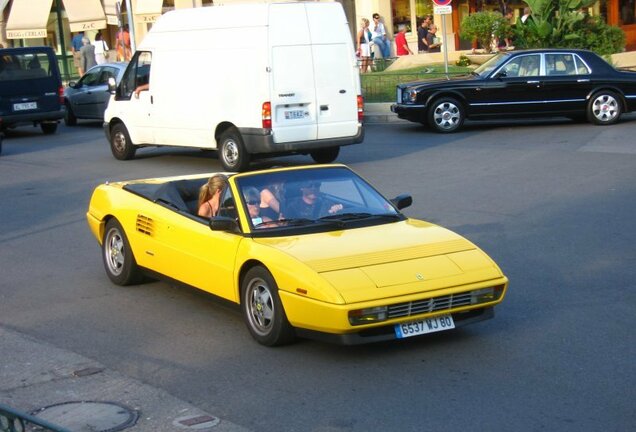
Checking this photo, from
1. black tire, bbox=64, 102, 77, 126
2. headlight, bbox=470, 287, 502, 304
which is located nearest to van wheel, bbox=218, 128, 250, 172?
headlight, bbox=470, 287, 502, 304

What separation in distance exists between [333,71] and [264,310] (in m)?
9.82

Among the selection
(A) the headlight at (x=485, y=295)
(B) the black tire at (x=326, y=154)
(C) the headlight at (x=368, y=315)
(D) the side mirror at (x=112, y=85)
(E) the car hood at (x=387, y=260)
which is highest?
(D) the side mirror at (x=112, y=85)

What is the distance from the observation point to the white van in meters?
16.6

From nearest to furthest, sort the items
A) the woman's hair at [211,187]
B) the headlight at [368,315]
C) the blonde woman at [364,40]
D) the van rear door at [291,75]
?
the headlight at [368,315] → the woman's hair at [211,187] → the van rear door at [291,75] → the blonde woman at [364,40]

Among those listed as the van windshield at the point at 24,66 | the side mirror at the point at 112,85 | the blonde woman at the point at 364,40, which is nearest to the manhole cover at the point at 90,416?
the side mirror at the point at 112,85

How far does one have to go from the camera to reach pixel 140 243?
951 cm

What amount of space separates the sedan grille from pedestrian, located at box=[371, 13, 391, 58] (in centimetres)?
2742

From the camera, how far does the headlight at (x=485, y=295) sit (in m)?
7.53

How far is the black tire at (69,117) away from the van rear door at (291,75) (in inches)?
460

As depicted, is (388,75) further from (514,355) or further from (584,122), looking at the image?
(514,355)

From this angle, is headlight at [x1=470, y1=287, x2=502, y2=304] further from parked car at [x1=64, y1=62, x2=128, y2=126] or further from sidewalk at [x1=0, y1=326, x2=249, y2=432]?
parked car at [x1=64, y1=62, x2=128, y2=126]

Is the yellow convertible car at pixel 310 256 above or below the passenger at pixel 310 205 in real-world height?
below

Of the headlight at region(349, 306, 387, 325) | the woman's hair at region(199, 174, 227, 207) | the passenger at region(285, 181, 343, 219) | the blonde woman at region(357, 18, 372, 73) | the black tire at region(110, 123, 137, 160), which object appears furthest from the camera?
the blonde woman at region(357, 18, 372, 73)

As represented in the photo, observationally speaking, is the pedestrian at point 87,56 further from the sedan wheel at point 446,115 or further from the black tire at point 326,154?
the black tire at point 326,154
